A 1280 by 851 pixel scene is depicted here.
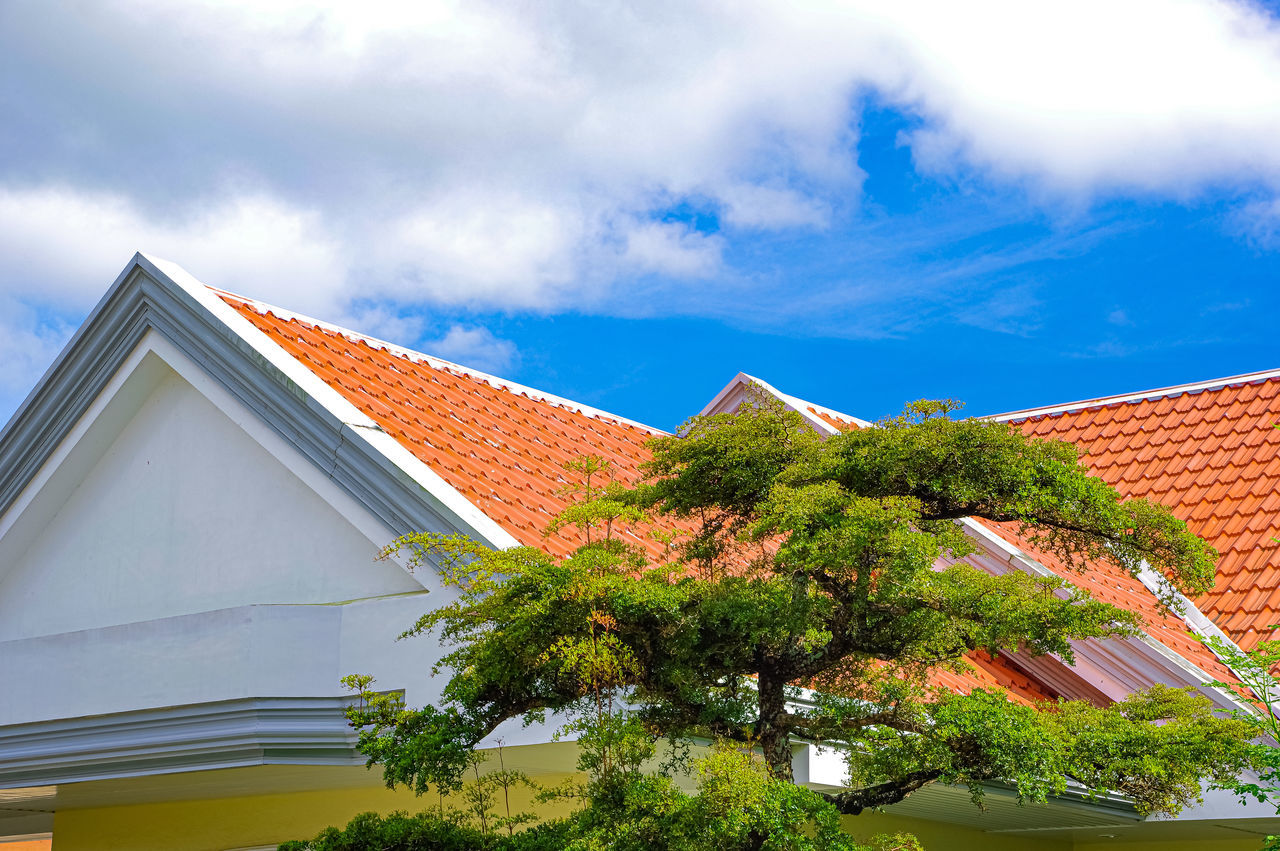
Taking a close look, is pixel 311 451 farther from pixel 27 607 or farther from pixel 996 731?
pixel 996 731

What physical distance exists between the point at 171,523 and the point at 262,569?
1136 mm

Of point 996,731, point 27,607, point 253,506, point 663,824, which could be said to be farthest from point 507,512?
point 27,607

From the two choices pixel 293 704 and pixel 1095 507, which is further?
pixel 293 704

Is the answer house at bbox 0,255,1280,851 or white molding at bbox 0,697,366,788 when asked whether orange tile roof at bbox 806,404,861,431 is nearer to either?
house at bbox 0,255,1280,851

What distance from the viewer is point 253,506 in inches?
372

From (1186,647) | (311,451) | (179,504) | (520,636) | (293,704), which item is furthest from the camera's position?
(1186,647)

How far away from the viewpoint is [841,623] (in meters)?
5.68

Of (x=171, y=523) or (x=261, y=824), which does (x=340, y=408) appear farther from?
(x=261, y=824)

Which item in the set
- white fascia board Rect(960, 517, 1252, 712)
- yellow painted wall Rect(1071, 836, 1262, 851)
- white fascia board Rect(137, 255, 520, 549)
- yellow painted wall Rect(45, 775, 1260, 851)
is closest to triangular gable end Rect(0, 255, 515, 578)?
white fascia board Rect(137, 255, 520, 549)

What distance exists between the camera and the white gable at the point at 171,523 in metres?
9.08

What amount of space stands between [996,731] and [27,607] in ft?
29.0

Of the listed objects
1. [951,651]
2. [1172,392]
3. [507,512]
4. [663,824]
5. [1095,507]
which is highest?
[1172,392]

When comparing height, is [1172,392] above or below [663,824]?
above

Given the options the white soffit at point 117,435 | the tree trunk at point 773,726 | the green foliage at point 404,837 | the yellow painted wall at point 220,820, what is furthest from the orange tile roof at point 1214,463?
the white soffit at point 117,435
